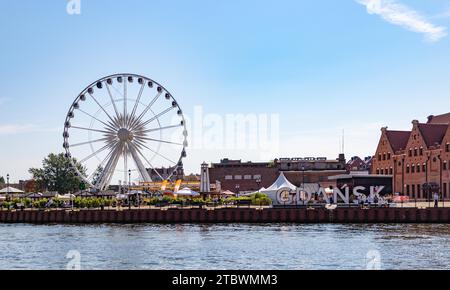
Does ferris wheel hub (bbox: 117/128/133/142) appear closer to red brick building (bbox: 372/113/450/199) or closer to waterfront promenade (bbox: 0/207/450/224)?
waterfront promenade (bbox: 0/207/450/224)

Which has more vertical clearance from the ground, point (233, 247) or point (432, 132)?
point (432, 132)

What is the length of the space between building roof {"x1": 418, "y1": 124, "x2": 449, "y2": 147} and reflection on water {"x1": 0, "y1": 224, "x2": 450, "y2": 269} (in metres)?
38.2

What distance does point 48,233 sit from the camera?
65438 mm

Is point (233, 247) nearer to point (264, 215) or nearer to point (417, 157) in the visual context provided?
point (264, 215)

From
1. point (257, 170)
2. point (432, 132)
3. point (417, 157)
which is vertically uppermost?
point (432, 132)

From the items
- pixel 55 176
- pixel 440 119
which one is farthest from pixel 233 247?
pixel 55 176

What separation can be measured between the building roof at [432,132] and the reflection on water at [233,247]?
38227 mm

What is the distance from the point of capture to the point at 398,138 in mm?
115625

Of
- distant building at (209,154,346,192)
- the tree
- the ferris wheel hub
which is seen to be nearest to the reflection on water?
the ferris wheel hub

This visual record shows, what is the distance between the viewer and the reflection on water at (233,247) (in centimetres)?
3841

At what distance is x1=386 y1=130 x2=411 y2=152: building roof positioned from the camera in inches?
4496

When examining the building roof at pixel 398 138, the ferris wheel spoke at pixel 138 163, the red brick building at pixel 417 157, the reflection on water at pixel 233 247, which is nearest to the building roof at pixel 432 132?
the red brick building at pixel 417 157

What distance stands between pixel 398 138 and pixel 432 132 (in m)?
10.4

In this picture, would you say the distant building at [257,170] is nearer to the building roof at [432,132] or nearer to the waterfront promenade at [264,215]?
the building roof at [432,132]
